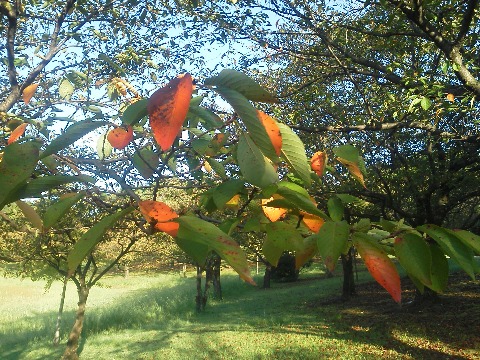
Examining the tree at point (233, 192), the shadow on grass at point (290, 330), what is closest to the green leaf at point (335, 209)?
the tree at point (233, 192)

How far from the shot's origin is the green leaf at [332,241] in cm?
77

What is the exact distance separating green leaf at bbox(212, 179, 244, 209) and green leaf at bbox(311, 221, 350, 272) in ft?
0.85

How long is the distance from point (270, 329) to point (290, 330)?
70 centimetres

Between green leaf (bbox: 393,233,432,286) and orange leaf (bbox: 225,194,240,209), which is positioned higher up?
orange leaf (bbox: 225,194,240,209)

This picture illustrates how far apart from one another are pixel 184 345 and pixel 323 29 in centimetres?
978

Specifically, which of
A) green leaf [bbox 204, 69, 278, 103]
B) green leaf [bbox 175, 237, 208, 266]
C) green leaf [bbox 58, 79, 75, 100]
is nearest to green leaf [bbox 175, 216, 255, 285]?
green leaf [bbox 175, 237, 208, 266]

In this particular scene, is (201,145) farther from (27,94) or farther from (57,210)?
(27,94)

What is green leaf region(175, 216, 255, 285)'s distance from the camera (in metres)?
0.61

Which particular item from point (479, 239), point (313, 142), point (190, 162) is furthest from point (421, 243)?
point (313, 142)

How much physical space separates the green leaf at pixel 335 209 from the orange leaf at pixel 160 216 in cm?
48

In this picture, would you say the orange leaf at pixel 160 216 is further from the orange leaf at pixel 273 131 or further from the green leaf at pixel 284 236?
the green leaf at pixel 284 236

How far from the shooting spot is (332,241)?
793 millimetres

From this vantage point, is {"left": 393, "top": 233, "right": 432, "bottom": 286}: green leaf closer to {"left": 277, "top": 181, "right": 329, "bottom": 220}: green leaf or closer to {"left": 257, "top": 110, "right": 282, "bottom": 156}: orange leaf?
{"left": 277, "top": 181, "right": 329, "bottom": 220}: green leaf

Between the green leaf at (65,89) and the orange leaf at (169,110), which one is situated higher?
the green leaf at (65,89)
